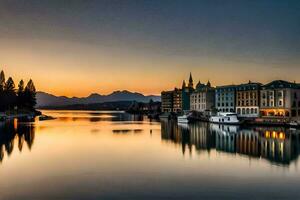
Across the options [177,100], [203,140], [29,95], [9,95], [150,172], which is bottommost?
[150,172]

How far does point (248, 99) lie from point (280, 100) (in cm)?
1258

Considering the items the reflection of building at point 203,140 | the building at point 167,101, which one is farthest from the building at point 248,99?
the building at point 167,101

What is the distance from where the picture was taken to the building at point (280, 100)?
73.3m

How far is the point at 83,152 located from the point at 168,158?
8.50 metres

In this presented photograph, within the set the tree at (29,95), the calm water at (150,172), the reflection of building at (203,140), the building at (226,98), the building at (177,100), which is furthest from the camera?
the building at (177,100)

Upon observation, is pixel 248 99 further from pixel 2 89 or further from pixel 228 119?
pixel 2 89

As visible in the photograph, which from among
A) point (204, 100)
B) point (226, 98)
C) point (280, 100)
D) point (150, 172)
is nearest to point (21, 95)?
point (204, 100)

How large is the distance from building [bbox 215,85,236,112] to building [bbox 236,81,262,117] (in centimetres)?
186

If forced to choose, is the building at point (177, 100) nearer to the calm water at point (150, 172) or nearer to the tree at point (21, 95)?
the tree at point (21, 95)

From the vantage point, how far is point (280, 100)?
75.8 metres

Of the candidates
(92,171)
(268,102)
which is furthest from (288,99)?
(92,171)

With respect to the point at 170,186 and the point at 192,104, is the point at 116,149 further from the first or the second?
the point at 192,104

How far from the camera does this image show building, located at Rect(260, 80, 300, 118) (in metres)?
73.3

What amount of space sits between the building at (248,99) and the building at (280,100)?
8.01 feet
